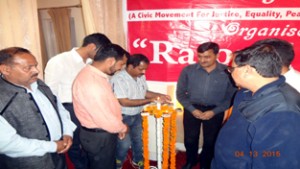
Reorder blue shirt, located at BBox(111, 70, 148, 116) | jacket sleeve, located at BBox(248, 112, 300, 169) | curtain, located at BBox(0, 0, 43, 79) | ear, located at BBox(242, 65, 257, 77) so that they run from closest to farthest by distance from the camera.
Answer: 1. jacket sleeve, located at BBox(248, 112, 300, 169)
2. ear, located at BBox(242, 65, 257, 77)
3. curtain, located at BBox(0, 0, 43, 79)
4. blue shirt, located at BBox(111, 70, 148, 116)

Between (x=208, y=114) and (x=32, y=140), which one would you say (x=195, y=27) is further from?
(x=32, y=140)

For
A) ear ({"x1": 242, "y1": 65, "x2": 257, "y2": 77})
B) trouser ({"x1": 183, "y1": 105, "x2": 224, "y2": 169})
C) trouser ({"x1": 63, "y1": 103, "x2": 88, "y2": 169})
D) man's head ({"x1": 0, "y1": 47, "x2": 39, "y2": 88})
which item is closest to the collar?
ear ({"x1": 242, "y1": 65, "x2": 257, "y2": 77})

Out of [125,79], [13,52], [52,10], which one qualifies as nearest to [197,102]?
[125,79]

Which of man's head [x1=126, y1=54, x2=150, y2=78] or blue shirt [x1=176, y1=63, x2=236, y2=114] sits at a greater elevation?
man's head [x1=126, y1=54, x2=150, y2=78]

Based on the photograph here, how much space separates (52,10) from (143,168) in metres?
5.18

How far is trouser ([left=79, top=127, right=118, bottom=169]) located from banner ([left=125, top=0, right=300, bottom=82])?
1.48 metres

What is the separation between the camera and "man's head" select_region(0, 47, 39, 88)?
1407 mm

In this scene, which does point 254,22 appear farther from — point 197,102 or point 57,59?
point 57,59

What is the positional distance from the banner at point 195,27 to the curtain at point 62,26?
10.7 feet

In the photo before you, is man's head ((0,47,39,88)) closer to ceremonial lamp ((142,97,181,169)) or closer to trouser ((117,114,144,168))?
ceremonial lamp ((142,97,181,169))

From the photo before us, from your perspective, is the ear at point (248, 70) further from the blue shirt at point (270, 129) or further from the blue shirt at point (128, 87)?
the blue shirt at point (128, 87)

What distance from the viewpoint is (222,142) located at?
4.69ft

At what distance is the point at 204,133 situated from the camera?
2664 millimetres

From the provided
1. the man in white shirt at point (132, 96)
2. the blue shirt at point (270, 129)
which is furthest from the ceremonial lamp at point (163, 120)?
the blue shirt at point (270, 129)
